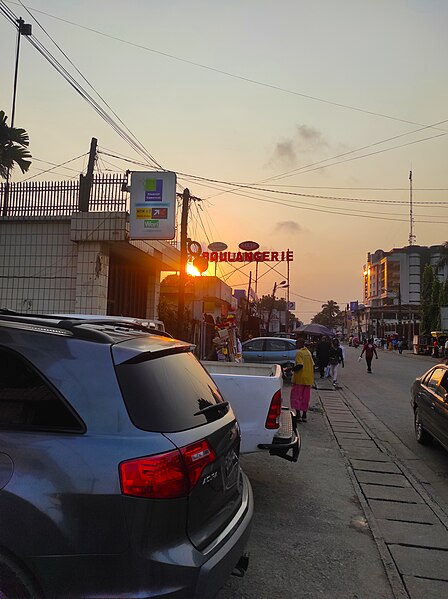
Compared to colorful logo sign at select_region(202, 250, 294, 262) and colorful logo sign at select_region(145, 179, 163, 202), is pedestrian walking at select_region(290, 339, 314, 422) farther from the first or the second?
colorful logo sign at select_region(202, 250, 294, 262)

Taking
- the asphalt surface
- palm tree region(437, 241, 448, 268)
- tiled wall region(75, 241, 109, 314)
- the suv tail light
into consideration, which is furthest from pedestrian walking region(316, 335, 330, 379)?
palm tree region(437, 241, 448, 268)

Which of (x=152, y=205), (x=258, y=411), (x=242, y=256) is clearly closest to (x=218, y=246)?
(x=242, y=256)

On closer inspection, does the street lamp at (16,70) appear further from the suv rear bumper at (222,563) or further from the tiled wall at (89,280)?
the suv rear bumper at (222,563)

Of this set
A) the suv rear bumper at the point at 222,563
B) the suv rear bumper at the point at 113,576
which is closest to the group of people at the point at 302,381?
the suv rear bumper at the point at 222,563

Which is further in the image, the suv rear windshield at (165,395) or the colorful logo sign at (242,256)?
the colorful logo sign at (242,256)

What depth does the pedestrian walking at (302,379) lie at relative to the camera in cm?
925

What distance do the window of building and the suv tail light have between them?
317 millimetres

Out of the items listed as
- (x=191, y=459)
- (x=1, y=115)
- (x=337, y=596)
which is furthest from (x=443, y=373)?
(x=1, y=115)

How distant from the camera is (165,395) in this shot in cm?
253

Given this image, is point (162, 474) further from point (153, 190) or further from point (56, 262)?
point (153, 190)

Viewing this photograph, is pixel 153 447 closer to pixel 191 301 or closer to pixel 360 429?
pixel 360 429

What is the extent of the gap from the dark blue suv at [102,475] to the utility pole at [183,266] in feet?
36.2

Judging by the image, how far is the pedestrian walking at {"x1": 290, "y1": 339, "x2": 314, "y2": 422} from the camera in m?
9.25

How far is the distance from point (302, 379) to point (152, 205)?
5.83 m
